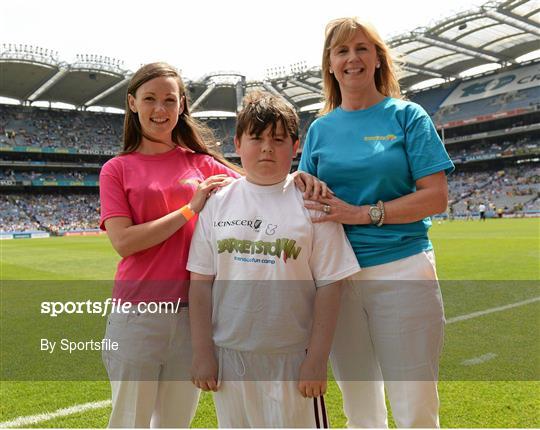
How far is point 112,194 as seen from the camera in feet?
7.71

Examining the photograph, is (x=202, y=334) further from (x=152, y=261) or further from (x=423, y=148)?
(x=423, y=148)

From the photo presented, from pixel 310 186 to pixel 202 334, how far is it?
86cm

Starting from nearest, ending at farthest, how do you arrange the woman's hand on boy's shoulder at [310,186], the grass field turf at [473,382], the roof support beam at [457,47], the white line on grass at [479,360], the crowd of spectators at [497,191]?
the woman's hand on boy's shoulder at [310,186] < the grass field turf at [473,382] < the white line on grass at [479,360] < the roof support beam at [457,47] < the crowd of spectators at [497,191]

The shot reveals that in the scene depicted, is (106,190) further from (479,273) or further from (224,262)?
(479,273)

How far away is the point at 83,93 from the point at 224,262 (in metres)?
58.7

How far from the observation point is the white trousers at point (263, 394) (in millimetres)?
2152

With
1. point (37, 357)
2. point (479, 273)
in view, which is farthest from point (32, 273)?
point (479, 273)

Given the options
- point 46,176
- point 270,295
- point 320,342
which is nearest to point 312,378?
point 320,342

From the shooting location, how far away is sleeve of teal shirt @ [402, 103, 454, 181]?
2.31 metres

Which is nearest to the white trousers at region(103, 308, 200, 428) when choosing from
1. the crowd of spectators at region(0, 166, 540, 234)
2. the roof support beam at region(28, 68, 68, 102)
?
the crowd of spectators at region(0, 166, 540, 234)

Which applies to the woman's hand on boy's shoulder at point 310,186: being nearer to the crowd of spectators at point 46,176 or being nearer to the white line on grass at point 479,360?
the white line on grass at point 479,360

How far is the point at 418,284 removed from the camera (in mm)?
2334

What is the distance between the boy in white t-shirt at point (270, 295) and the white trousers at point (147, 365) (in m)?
0.18

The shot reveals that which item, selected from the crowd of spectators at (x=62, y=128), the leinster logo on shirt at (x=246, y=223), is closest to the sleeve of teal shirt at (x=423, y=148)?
the leinster logo on shirt at (x=246, y=223)
